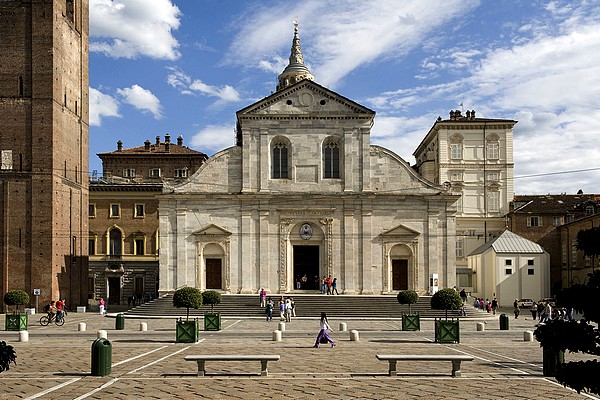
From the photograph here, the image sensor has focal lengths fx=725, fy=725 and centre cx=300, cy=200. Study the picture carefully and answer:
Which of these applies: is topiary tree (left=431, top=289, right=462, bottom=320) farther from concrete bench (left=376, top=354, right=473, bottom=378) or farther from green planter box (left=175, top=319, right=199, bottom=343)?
concrete bench (left=376, top=354, right=473, bottom=378)

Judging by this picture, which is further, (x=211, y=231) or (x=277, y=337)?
(x=211, y=231)

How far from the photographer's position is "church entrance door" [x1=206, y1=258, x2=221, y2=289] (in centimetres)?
4925

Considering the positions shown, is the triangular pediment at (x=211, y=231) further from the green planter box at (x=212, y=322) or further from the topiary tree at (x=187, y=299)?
the green planter box at (x=212, y=322)

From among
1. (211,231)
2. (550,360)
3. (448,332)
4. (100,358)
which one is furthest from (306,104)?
(100,358)

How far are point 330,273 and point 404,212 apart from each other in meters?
Result: 6.51

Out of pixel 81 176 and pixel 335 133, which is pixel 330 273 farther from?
pixel 81 176

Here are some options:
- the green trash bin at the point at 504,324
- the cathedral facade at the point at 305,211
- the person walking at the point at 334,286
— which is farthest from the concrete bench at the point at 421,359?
the cathedral facade at the point at 305,211

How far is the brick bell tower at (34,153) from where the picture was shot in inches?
1960

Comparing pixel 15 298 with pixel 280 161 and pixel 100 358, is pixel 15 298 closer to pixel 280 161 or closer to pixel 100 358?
pixel 280 161

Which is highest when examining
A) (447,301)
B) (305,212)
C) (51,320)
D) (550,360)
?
(305,212)

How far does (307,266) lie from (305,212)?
12.5 ft

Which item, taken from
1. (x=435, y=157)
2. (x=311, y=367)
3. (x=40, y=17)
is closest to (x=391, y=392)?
(x=311, y=367)

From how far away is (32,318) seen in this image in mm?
45062

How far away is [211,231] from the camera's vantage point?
49000mm
